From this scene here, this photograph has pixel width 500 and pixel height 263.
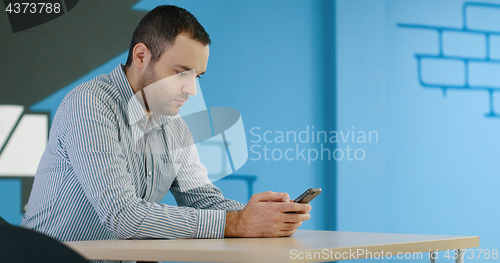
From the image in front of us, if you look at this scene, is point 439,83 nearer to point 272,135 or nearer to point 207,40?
point 272,135

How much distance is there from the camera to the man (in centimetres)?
93

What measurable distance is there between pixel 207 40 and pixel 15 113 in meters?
1.45

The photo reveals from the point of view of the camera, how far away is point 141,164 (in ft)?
3.76

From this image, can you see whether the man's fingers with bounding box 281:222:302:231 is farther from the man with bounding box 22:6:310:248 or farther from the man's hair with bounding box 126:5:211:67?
the man's hair with bounding box 126:5:211:67

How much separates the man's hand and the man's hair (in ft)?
1.64

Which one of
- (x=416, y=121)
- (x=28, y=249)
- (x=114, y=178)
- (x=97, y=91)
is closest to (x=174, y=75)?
(x=97, y=91)

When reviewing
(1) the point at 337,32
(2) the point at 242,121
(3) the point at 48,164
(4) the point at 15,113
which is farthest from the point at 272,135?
(3) the point at 48,164

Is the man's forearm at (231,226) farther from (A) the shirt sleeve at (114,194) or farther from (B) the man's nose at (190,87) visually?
(B) the man's nose at (190,87)

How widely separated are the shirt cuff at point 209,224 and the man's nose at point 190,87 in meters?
0.43

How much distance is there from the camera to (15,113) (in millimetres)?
2195

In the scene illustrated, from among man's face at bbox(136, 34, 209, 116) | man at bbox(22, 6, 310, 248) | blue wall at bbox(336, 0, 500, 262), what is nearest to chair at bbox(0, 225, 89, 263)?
man at bbox(22, 6, 310, 248)

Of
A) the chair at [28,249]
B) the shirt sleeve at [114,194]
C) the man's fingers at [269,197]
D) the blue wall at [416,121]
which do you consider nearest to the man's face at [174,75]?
the shirt sleeve at [114,194]

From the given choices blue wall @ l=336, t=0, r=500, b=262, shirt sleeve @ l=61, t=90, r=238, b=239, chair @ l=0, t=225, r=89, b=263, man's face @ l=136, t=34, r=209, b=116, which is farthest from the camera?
blue wall @ l=336, t=0, r=500, b=262

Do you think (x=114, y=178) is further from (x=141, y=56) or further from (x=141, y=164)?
(x=141, y=56)
